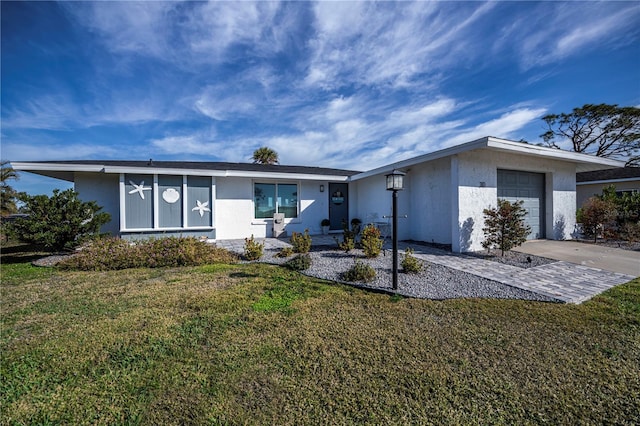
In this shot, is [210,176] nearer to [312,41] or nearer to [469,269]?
[312,41]

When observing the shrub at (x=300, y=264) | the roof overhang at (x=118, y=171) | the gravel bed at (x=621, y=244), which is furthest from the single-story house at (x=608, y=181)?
the shrub at (x=300, y=264)

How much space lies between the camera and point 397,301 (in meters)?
4.11

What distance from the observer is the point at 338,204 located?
13.0 meters

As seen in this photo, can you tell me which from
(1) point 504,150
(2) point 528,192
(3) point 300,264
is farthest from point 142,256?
(2) point 528,192

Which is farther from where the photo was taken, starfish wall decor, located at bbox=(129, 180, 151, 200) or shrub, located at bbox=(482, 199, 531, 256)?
starfish wall decor, located at bbox=(129, 180, 151, 200)

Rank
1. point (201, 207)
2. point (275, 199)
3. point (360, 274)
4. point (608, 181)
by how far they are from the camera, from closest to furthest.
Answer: point (360, 274)
point (201, 207)
point (275, 199)
point (608, 181)

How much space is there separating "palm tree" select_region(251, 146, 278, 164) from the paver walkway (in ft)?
65.0

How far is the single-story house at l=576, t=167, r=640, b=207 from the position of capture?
45.8 ft

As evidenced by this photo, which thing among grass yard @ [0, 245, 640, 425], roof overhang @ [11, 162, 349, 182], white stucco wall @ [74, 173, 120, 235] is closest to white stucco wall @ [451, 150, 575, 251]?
grass yard @ [0, 245, 640, 425]

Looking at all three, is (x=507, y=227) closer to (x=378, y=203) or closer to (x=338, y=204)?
(x=378, y=203)

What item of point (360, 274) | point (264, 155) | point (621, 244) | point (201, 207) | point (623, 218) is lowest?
point (360, 274)

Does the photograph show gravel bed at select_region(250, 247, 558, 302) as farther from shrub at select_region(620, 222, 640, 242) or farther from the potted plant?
shrub at select_region(620, 222, 640, 242)

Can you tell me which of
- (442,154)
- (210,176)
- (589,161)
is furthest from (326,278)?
(589,161)

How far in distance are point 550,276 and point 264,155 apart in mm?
22418
